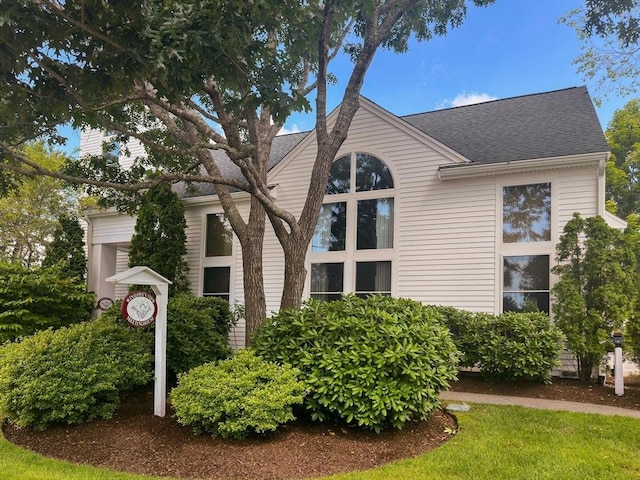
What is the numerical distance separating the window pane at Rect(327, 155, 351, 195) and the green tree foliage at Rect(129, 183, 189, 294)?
13.6ft

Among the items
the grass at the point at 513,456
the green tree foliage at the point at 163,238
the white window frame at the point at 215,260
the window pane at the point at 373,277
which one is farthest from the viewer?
the white window frame at the point at 215,260

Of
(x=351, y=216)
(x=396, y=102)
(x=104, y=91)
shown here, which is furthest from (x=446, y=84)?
(x=104, y=91)

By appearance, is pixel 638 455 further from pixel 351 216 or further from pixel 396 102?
pixel 396 102

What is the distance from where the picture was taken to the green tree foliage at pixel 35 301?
401 inches

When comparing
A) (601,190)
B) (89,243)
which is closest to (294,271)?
(601,190)

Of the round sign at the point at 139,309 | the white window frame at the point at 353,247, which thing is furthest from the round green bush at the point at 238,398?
the white window frame at the point at 353,247

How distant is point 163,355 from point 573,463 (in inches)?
189

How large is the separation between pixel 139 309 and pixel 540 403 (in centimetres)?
581

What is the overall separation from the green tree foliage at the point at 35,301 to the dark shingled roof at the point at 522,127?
972 cm

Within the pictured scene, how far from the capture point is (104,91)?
5680 millimetres

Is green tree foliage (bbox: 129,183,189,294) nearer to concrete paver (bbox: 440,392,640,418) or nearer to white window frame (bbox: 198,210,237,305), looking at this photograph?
white window frame (bbox: 198,210,237,305)

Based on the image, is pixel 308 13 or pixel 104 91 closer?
pixel 104 91

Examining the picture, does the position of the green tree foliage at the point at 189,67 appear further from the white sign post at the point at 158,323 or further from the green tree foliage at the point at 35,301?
the green tree foliage at the point at 35,301

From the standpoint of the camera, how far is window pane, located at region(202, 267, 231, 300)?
12633 mm
